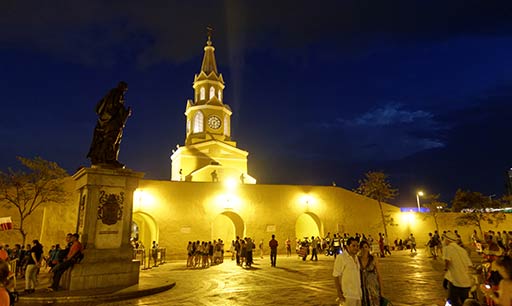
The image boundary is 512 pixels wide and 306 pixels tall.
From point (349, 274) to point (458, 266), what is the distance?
214 cm

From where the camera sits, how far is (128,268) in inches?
400

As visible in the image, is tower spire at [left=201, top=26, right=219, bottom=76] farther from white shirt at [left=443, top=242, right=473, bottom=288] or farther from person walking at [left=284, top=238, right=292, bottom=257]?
white shirt at [left=443, top=242, right=473, bottom=288]

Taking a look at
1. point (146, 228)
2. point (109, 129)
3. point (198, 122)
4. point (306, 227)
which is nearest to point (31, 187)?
point (146, 228)

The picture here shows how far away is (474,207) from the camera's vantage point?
3381cm

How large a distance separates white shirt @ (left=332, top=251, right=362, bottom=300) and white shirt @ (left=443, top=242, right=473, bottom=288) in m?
1.91

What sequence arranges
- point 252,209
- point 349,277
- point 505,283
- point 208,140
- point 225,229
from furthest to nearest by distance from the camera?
point 208,140 → point 225,229 → point 252,209 → point 349,277 → point 505,283

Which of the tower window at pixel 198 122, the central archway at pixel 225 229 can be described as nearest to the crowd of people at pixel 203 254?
the central archway at pixel 225 229

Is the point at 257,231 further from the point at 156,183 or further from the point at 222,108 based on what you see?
the point at 222,108

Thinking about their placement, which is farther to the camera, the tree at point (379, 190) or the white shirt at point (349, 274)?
the tree at point (379, 190)

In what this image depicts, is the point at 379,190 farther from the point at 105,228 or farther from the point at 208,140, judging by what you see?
the point at 105,228

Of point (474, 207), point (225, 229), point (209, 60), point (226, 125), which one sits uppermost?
point (209, 60)

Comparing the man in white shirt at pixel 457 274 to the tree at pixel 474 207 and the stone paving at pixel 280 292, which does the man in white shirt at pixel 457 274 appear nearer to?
the stone paving at pixel 280 292

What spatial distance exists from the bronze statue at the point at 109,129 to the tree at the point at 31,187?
11538 mm

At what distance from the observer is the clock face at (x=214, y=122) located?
46688mm
